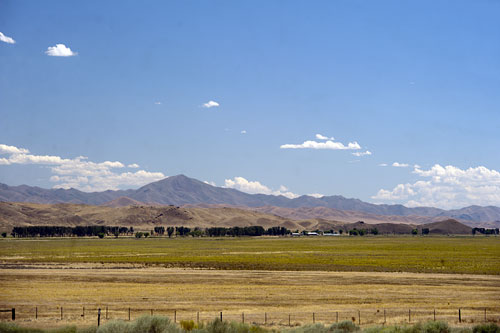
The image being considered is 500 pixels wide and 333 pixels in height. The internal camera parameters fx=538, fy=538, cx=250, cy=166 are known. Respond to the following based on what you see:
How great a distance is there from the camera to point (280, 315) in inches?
1551

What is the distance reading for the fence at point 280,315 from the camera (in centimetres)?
3691

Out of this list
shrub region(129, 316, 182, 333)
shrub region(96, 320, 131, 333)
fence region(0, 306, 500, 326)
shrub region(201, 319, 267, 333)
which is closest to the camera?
shrub region(96, 320, 131, 333)

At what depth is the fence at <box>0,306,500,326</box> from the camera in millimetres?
36906

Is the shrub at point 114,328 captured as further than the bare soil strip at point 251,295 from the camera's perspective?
No

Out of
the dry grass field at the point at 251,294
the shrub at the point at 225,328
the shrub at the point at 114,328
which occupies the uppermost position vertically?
the shrub at the point at 114,328

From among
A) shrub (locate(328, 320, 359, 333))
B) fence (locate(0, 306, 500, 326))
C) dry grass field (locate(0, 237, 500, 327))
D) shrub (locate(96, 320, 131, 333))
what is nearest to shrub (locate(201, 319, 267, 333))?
shrub (locate(96, 320, 131, 333))

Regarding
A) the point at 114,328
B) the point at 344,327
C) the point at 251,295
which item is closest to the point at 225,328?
the point at 114,328

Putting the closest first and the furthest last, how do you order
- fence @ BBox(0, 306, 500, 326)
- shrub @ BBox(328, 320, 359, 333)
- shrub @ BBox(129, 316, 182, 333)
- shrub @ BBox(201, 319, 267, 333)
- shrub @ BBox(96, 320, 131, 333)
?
1. shrub @ BBox(96, 320, 131, 333)
2. shrub @ BBox(129, 316, 182, 333)
3. shrub @ BBox(201, 319, 267, 333)
4. shrub @ BBox(328, 320, 359, 333)
5. fence @ BBox(0, 306, 500, 326)

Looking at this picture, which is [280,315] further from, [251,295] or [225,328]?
[225,328]

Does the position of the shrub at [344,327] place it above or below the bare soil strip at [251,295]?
above

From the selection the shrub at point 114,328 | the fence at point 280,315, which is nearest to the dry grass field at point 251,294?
the fence at point 280,315

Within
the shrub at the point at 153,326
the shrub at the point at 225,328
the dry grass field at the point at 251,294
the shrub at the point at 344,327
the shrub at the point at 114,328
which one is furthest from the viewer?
the dry grass field at the point at 251,294

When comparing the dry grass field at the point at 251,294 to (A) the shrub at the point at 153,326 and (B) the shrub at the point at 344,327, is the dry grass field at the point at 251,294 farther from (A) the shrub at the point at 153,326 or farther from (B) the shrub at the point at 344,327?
(A) the shrub at the point at 153,326

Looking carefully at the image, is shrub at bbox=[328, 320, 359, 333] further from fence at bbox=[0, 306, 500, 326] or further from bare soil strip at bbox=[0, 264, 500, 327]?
bare soil strip at bbox=[0, 264, 500, 327]
